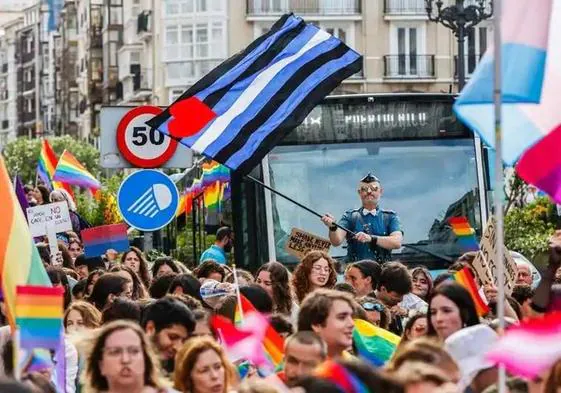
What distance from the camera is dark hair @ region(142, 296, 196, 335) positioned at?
11375mm

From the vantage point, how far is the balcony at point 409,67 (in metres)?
71.0

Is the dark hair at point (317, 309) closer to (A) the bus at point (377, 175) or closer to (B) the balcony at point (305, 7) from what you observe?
(A) the bus at point (377, 175)

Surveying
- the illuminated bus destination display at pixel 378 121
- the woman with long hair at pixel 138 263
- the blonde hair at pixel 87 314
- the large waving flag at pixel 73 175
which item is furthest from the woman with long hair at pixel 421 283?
the large waving flag at pixel 73 175

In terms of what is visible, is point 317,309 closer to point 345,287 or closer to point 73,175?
point 345,287

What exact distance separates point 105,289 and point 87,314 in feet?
4.78

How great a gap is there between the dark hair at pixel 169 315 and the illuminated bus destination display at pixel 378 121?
6.93 m

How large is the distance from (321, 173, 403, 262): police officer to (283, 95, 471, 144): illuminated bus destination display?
74.1 inches

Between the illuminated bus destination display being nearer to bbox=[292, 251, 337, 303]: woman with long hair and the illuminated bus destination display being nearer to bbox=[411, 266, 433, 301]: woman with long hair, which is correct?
bbox=[411, 266, 433, 301]: woman with long hair

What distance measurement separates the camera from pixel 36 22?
526ft

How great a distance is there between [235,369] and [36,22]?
152 metres

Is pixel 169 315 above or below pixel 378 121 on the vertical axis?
below

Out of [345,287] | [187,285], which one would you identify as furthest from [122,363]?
[187,285]

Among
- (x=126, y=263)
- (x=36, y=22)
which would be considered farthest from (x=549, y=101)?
(x=36, y=22)

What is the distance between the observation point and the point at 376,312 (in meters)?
13.1
